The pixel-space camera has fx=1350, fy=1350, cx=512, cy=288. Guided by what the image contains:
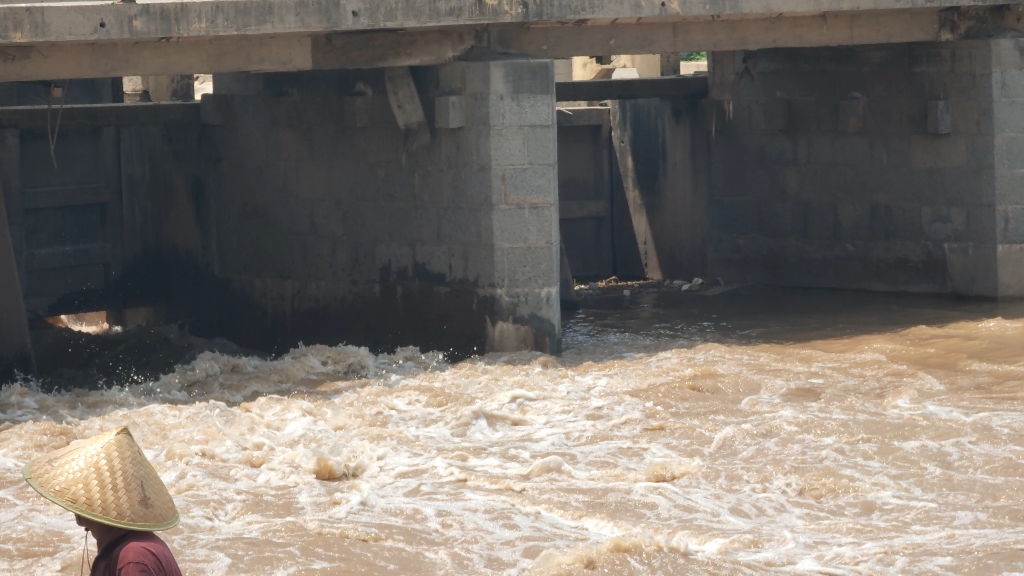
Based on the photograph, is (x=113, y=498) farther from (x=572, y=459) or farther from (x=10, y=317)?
(x=10, y=317)

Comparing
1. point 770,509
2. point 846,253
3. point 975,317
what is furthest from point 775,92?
point 770,509

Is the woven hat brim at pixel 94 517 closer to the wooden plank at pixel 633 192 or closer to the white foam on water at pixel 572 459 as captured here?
the white foam on water at pixel 572 459

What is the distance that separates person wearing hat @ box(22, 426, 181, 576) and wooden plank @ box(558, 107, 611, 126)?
605 inches

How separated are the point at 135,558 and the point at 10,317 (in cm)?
909

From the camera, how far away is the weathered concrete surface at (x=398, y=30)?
33.3 ft

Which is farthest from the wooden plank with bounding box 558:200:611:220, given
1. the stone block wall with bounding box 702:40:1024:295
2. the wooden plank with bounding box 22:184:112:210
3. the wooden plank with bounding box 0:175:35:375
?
the wooden plank with bounding box 0:175:35:375

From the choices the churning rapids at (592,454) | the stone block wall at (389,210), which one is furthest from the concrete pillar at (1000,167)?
the stone block wall at (389,210)

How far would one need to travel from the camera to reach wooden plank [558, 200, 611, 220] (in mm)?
18953

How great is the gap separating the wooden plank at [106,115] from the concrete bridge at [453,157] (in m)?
0.02

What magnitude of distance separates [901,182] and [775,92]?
2.04 meters

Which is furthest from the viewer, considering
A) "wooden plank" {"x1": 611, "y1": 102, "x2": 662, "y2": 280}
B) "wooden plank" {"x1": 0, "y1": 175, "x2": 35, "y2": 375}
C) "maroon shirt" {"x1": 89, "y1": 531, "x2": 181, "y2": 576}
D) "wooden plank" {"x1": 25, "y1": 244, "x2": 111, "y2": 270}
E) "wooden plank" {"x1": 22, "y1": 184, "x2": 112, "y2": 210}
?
"wooden plank" {"x1": 611, "y1": 102, "x2": 662, "y2": 280}

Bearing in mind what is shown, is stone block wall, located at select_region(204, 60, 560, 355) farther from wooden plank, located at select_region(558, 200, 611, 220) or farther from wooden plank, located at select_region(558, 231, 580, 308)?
wooden plank, located at select_region(558, 200, 611, 220)

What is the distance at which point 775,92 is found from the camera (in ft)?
50.3

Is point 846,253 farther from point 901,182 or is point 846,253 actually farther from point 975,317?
point 975,317
